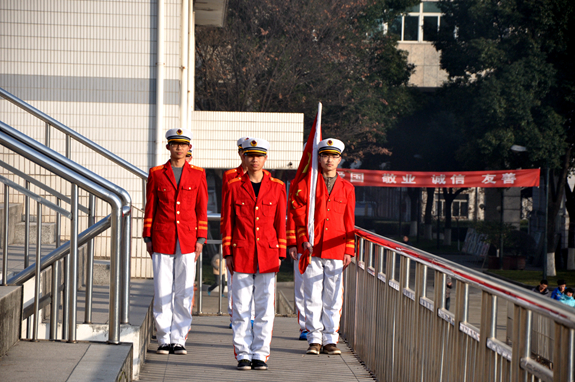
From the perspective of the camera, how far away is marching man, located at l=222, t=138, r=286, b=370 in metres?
5.14

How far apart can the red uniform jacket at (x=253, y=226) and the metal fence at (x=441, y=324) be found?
890 millimetres

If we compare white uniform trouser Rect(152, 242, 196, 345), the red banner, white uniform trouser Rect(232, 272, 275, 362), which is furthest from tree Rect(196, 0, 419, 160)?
white uniform trouser Rect(232, 272, 275, 362)

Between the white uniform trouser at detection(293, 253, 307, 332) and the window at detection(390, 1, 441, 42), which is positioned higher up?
the window at detection(390, 1, 441, 42)

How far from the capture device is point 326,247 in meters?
5.77

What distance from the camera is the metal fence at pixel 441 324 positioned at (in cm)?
259

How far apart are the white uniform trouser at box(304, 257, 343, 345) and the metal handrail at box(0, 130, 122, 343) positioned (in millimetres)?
2197

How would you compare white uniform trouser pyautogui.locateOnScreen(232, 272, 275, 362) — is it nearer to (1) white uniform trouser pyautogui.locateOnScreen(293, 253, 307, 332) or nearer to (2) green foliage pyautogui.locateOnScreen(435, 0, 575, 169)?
(1) white uniform trouser pyautogui.locateOnScreen(293, 253, 307, 332)

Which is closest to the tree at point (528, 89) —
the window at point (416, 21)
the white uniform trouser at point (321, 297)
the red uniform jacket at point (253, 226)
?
the window at point (416, 21)

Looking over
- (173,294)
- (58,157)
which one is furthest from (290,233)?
(58,157)

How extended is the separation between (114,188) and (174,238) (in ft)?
5.13

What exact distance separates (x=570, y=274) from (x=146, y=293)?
23.4 m

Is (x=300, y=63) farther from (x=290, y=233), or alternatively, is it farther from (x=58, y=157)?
(x=58, y=157)

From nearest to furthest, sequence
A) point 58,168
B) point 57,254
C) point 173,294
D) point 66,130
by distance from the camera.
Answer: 1. point 58,168
2. point 57,254
3. point 173,294
4. point 66,130

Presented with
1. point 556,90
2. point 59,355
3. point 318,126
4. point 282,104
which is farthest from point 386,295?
point 556,90
